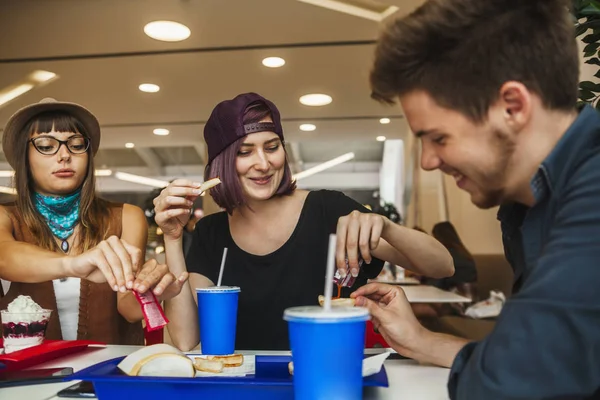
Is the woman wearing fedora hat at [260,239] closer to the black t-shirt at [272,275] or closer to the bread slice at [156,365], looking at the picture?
the black t-shirt at [272,275]

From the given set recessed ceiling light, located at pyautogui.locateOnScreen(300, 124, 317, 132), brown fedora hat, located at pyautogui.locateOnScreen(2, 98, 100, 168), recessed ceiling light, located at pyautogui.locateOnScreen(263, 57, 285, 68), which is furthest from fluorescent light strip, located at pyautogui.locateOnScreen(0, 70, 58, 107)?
brown fedora hat, located at pyautogui.locateOnScreen(2, 98, 100, 168)

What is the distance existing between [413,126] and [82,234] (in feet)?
4.28

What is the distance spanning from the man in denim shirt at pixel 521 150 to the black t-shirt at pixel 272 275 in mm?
667

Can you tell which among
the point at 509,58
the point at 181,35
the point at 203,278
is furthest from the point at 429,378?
the point at 181,35

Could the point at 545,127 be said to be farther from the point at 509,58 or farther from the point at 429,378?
the point at 429,378

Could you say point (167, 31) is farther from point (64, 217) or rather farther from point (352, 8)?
point (64, 217)

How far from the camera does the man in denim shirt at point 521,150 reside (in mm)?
624

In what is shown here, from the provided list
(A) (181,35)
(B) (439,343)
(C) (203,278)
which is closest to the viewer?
(B) (439,343)

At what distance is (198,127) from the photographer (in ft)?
20.4

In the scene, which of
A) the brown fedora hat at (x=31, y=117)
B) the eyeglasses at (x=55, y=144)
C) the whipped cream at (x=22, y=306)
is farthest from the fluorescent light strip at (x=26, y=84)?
the whipped cream at (x=22, y=306)

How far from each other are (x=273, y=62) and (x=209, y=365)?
375 centimetres

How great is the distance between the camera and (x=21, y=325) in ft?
4.10

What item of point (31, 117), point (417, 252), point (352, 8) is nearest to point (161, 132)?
point (352, 8)

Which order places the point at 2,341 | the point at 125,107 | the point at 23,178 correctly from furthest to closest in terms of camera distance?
1. the point at 125,107
2. the point at 23,178
3. the point at 2,341
